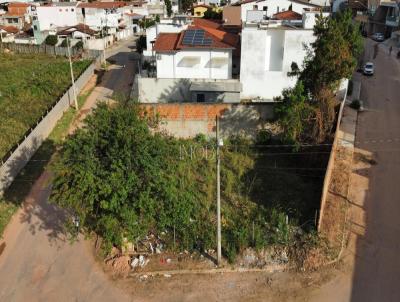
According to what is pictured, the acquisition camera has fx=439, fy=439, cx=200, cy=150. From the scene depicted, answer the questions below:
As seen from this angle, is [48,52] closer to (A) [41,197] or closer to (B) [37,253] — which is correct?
(A) [41,197]

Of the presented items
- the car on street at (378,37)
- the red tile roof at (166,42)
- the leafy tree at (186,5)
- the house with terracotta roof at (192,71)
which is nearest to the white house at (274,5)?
the car on street at (378,37)

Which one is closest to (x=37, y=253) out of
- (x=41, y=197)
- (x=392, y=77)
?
(x=41, y=197)

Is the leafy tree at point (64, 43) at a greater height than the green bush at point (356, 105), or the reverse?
the leafy tree at point (64, 43)

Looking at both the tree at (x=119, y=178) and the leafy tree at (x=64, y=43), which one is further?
the leafy tree at (x=64, y=43)

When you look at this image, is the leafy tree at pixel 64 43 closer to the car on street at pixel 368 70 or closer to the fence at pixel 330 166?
the car on street at pixel 368 70

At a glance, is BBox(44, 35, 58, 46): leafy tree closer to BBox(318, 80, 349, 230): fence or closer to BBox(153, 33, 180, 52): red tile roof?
BBox(153, 33, 180, 52): red tile roof

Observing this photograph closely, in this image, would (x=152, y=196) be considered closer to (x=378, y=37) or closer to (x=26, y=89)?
(x=26, y=89)

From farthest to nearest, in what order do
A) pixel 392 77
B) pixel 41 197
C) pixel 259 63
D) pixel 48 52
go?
pixel 48 52
pixel 392 77
pixel 259 63
pixel 41 197

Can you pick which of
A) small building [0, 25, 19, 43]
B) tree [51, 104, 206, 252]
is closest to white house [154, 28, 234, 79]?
tree [51, 104, 206, 252]
